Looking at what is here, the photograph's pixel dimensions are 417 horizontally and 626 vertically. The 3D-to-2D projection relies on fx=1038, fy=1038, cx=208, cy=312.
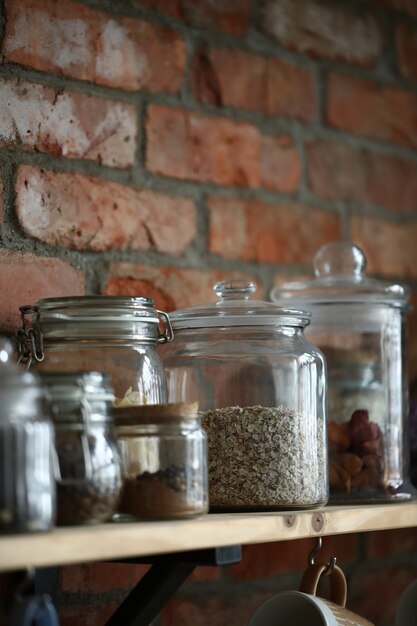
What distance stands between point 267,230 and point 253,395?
394 mm

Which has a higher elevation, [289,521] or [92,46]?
[92,46]

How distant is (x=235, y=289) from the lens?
103 centimetres

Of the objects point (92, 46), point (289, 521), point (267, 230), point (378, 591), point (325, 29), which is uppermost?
point (325, 29)

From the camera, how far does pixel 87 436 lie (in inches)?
30.6

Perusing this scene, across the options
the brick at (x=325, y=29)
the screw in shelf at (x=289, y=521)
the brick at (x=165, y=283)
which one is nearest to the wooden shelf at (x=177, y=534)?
the screw in shelf at (x=289, y=521)

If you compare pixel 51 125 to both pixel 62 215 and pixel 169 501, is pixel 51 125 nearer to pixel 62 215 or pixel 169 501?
pixel 62 215

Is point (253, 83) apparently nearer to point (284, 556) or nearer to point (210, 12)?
point (210, 12)

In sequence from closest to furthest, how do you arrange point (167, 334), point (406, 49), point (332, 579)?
point (167, 334)
point (332, 579)
point (406, 49)

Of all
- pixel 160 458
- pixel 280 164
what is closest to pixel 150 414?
pixel 160 458

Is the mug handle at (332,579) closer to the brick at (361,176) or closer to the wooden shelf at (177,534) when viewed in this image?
the wooden shelf at (177,534)

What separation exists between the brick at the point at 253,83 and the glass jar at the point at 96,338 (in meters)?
0.43

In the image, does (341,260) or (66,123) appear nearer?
(66,123)

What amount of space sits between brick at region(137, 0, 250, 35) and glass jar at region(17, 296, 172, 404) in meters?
0.45

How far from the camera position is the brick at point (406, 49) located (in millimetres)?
1550
